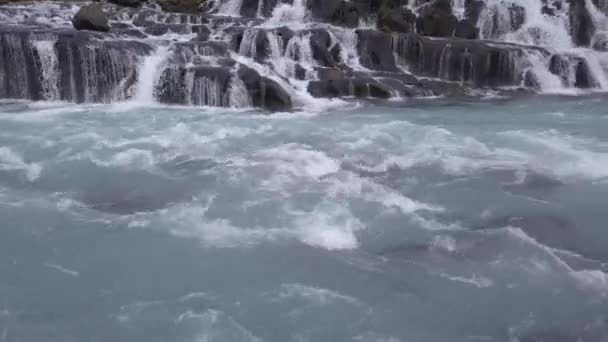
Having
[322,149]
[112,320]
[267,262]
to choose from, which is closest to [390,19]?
[322,149]

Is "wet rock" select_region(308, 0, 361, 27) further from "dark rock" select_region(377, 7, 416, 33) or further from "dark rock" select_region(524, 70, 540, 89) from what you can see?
"dark rock" select_region(524, 70, 540, 89)

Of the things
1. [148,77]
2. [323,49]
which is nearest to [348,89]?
[323,49]

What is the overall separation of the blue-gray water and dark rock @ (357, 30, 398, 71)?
6.52 m

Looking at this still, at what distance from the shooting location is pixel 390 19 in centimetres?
2302

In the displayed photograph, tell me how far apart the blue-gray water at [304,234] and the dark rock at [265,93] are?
9.00ft

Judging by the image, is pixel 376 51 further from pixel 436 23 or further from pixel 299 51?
pixel 436 23

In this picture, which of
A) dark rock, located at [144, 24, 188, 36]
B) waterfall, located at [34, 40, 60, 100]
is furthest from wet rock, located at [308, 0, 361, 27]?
waterfall, located at [34, 40, 60, 100]

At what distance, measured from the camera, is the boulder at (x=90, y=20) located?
19.3m

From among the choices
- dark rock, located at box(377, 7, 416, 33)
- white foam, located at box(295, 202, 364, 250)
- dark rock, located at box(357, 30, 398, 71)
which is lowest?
white foam, located at box(295, 202, 364, 250)

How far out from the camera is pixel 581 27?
874 inches

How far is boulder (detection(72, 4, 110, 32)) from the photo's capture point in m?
19.3

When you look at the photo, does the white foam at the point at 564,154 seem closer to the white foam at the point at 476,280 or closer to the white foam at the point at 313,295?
the white foam at the point at 476,280

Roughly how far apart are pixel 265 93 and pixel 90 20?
6.54 meters

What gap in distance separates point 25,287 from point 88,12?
563 inches
